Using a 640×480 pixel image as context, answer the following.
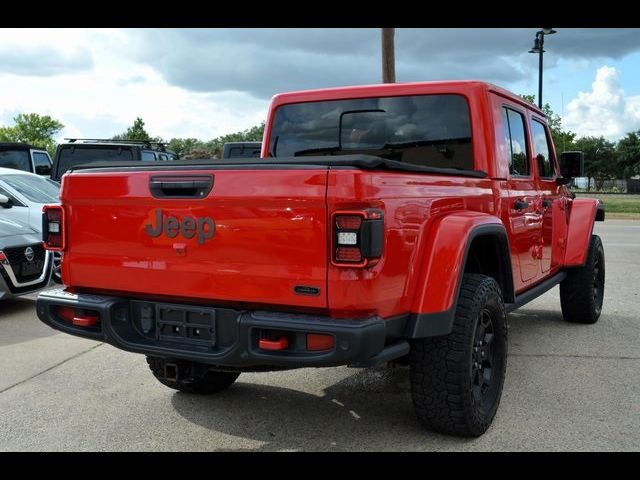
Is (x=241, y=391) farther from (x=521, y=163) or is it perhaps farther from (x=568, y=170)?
(x=568, y=170)

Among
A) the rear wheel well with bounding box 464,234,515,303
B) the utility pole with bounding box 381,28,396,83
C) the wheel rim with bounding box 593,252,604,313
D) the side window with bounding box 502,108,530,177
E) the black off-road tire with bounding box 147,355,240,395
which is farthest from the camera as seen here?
the utility pole with bounding box 381,28,396,83

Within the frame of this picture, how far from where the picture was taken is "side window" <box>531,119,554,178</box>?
17.4ft

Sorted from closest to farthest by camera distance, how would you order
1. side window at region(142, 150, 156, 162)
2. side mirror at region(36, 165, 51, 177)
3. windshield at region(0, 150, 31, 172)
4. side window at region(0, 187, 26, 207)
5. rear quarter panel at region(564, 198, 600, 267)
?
rear quarter panel at region(564, 198, 600, 267), side window at region(0, 187, 26, 207), side window at region(142, 150, 156, 162), windshield at region(0, 150, 31, 172), side mirror at region(36, 165, 51, 177)

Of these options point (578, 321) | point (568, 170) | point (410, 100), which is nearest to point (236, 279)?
point (410, 100)

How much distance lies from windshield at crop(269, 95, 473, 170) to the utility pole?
852 cm

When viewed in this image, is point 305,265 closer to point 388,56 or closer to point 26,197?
point 26,197

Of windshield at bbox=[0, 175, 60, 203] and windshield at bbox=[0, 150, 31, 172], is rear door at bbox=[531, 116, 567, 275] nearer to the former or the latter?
windshield at bbox=[0, 175, 60, 203]

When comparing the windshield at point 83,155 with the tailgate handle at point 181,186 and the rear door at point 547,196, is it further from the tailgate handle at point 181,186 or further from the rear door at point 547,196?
the tailgate handle at point 181,186

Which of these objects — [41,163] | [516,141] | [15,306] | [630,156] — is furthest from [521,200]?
[630,156]

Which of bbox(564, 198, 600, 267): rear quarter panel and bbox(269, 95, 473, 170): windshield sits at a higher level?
bbox(269, 95, 473, 170): windshield

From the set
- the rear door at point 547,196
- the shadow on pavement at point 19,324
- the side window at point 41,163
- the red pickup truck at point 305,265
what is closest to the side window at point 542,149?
the rear door at point 547,196

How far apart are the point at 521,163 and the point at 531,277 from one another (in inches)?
34.1

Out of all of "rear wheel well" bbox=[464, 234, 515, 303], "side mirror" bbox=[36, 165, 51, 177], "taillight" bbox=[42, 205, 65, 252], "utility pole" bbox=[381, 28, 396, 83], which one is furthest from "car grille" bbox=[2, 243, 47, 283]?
"utility pole" bbox=[381, 28, 396, 83]

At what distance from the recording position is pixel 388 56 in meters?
13.1
